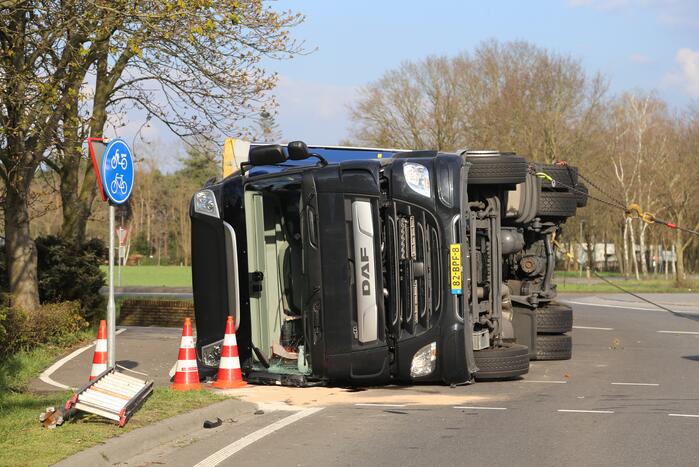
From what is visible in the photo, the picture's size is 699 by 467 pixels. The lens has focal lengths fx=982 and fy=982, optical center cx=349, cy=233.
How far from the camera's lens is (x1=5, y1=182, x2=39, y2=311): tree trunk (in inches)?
672

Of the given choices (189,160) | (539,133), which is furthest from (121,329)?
(189,160)

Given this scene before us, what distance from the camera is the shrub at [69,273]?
1859 cm

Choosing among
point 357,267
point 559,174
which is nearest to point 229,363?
point 357,267

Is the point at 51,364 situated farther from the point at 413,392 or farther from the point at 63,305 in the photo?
the point at 413,392

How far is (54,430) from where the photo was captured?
7.92 metres

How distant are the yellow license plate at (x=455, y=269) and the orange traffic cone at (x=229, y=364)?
8.41ft

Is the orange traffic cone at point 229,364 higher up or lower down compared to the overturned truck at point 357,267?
lower down

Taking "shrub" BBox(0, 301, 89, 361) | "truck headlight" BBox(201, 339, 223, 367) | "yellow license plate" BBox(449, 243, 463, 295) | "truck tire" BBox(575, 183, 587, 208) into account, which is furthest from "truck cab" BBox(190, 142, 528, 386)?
"shrub" BBox(0, 301, 89, 361)

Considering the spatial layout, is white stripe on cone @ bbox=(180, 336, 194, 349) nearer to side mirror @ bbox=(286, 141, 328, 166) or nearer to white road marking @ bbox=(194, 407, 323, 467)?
white road marking @ bbox=(194, 407, 323, 467)

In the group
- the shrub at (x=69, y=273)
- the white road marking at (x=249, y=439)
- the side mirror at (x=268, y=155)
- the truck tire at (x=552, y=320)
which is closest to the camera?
the white road marking at (x=249, y=439)

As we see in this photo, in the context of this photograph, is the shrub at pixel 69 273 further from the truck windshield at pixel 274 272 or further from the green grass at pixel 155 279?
the green grass at pixel 155 279

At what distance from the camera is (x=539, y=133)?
48.7 metres

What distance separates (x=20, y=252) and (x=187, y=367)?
24.6 ft

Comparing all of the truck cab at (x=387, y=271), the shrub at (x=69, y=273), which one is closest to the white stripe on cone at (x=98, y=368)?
the truck cab at (x=387, y=271)
